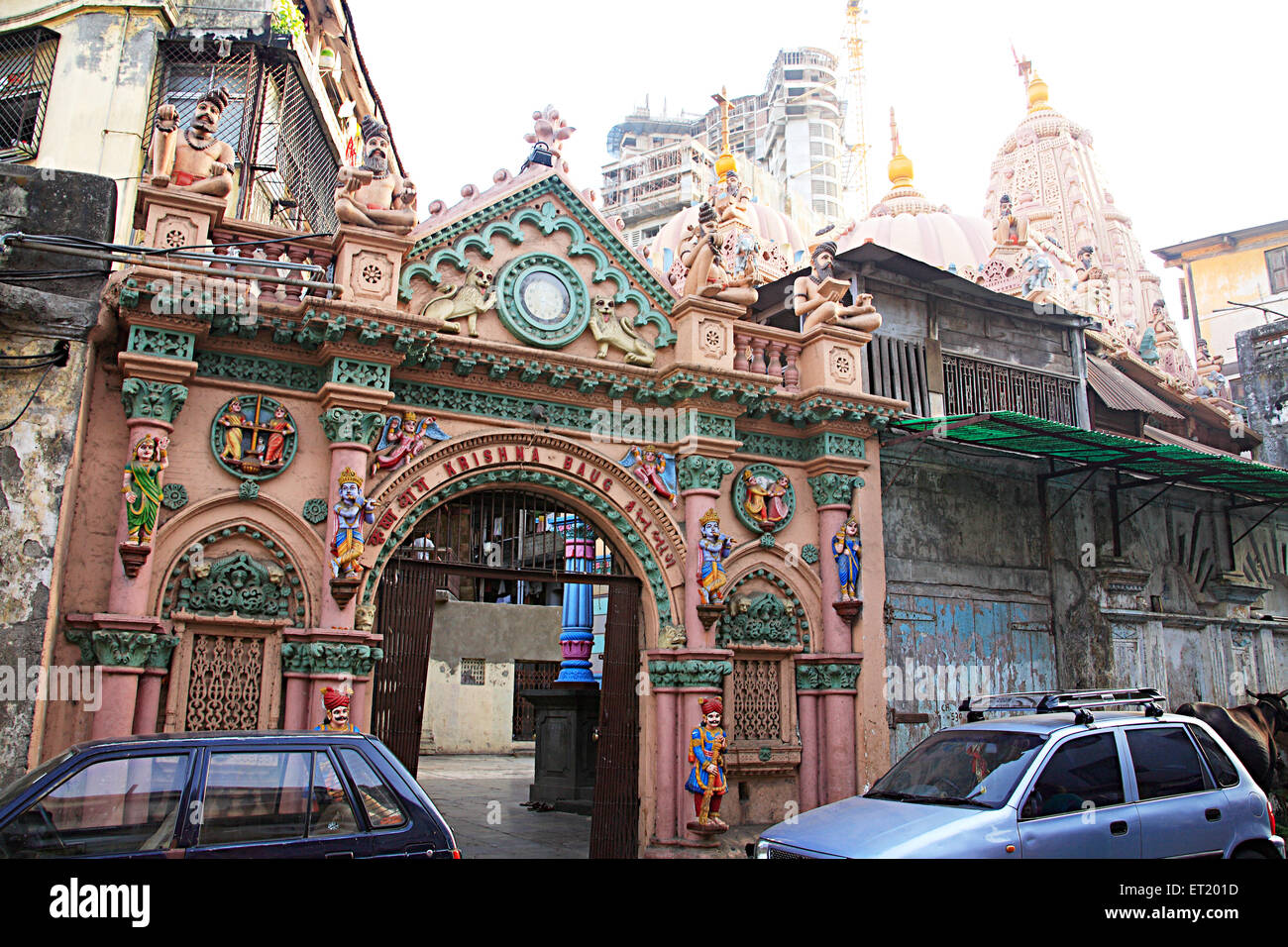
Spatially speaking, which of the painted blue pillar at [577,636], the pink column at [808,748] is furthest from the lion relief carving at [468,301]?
the pink column at [808,748]

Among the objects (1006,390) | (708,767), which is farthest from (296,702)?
(1006,390)

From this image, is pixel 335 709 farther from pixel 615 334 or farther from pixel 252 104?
pixel 252 104

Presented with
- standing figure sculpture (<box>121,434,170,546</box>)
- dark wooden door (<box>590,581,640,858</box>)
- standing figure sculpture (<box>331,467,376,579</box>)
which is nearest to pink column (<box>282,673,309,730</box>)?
standing figure sculpture (<box>331,467,376,579</box>)

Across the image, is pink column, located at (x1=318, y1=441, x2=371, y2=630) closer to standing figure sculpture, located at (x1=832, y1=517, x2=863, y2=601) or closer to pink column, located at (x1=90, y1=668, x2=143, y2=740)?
pink column, located at (x1=90, y1=668, x2=143, y2=740)

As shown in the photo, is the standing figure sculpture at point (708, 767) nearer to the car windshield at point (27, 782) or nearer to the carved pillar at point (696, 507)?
the carved pillar at point (696, 507)

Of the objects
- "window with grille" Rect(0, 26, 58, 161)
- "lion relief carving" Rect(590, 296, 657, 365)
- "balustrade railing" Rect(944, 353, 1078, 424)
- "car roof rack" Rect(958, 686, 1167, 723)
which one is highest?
"window with grille" Rect(0, 26, 58, 161)

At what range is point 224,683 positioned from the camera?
921cm

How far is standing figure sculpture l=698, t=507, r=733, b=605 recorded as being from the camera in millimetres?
11289

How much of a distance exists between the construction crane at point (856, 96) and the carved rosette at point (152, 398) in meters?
68.0

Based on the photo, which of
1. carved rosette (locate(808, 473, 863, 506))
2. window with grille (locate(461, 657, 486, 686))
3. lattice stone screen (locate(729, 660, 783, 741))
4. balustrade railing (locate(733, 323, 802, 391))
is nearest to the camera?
lattice stone screen (locate(729, 660, 783, 741))

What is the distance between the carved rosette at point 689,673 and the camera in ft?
36.6

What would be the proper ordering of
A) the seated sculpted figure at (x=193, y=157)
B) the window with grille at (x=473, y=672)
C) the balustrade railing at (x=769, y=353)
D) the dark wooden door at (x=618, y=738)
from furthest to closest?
1. the window with grille at (x=473, y=672)
2. the balustrade railing at (x=769, y=353)
3. the dark wooden door at (x=618, y=738)
4. the seated sculpted figure at (x=193, y=157)

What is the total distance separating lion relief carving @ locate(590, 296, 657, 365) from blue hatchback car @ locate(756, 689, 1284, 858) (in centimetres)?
583
